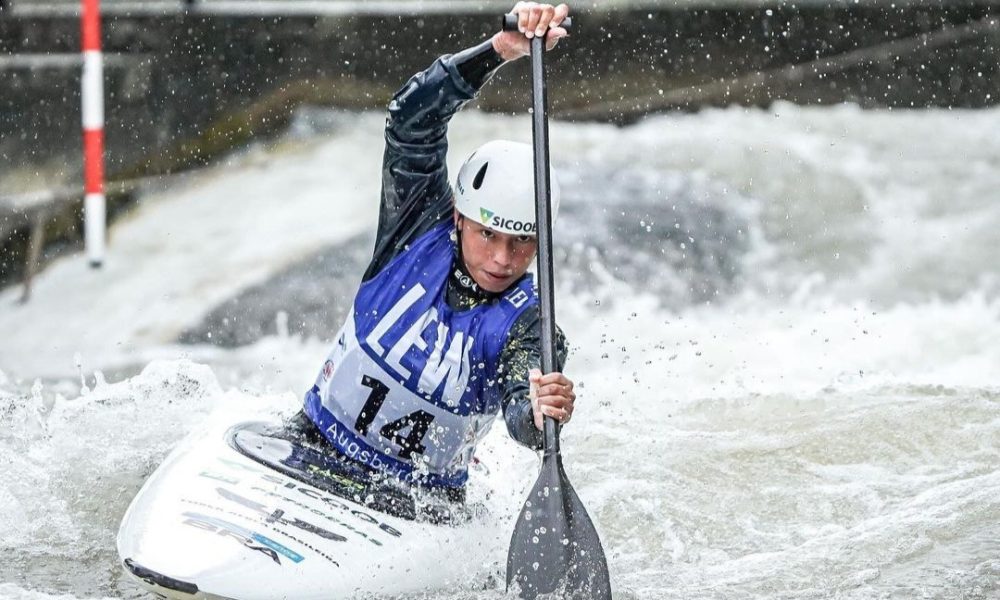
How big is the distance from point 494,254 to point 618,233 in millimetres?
4403

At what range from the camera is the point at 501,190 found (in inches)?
145

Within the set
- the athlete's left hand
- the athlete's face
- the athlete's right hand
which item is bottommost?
the athlete's left hand

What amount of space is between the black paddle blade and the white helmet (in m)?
0.63

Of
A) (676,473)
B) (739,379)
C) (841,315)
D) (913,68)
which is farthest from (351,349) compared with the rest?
(913,68)

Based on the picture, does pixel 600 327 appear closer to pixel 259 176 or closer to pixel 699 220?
pixel 699 220

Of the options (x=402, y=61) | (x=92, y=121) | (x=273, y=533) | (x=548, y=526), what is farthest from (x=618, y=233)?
(x=273, y=533)

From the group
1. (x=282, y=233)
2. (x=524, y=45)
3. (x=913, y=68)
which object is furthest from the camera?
(x=913, y=68)

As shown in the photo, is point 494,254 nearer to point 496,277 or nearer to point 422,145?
point 496,277

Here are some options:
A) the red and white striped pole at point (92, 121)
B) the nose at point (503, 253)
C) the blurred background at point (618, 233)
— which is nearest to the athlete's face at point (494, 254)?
the nose at point (503, 253)

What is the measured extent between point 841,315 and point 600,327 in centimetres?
134

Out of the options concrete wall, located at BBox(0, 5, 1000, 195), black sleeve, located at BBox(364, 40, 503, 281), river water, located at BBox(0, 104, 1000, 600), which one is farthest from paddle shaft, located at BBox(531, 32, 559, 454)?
concrete wall, located at BBox(0, 5, 1000, 195)

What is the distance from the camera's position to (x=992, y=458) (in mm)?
5066

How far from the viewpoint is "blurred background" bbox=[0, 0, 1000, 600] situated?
5207 millimetres

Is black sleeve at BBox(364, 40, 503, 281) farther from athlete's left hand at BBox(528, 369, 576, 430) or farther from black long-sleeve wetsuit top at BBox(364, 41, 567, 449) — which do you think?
athlete's left hand at BBox(528, 369, 576, 430)
